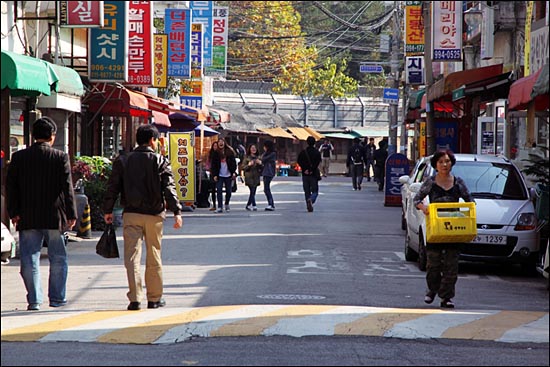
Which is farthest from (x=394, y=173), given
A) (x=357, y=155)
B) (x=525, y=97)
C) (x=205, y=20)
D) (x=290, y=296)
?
(x=290, y=296)

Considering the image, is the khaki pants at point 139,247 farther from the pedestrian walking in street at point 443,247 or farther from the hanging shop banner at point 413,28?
the hanging shop banner at point 413,28

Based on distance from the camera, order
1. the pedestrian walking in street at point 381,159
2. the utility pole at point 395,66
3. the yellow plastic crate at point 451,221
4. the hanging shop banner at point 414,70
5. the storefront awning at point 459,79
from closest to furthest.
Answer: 1. the yellow plastic crate at point 451,221
2. the storefront awning at point 459,79
3. the hanging shop banner at point 414,70
4. the pedestrian walking in street at point 381,159
5. the utility pole at point 395,66

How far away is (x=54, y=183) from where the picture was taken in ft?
35.3

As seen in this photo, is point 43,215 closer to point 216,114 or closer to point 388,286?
point 388,286

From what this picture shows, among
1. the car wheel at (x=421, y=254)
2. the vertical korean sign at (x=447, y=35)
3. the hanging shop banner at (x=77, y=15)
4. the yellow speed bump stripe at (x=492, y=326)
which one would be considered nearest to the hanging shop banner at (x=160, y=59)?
the vertical korean sign at (x=447, y=35)

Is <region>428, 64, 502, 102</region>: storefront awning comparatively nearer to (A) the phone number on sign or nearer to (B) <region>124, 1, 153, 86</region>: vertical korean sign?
(A) the phone number on sign

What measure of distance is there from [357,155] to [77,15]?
23.4 m

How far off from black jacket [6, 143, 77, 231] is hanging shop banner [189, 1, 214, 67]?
92.6 feet

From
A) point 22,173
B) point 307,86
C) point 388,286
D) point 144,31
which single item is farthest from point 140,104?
point 307,86

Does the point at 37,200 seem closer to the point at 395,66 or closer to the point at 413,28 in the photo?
the point at 413,28

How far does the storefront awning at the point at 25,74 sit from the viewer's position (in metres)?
13.8

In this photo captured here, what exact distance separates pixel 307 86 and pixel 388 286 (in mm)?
56899

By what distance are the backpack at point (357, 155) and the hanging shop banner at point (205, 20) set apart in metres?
6.50

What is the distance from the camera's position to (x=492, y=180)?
1612 centimetres
